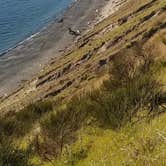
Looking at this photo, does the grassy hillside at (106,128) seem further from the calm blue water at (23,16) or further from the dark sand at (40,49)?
the calm blue water at (23,16)

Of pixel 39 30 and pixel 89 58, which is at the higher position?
pixel 89 58

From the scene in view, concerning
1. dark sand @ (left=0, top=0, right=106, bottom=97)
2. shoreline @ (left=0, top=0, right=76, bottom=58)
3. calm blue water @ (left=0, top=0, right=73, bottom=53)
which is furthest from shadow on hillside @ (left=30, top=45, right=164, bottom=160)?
calm blue water @ (left=0, top=0, right=73, bottom=53)

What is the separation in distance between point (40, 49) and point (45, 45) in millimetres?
1686

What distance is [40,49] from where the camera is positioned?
9325cm

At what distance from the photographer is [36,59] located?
3504 inches

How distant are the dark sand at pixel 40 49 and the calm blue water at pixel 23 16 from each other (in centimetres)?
337

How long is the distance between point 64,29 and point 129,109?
86098mm

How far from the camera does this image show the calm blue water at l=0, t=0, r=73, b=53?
4001 inches

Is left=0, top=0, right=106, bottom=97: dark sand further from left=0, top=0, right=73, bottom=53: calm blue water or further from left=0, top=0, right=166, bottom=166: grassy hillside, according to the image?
left=0, top=0, right=166, bottom=166: grassy hillside

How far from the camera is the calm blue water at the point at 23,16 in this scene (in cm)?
10162

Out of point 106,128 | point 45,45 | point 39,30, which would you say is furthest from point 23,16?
point 106,128

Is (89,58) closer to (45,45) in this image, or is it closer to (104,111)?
(45,45)

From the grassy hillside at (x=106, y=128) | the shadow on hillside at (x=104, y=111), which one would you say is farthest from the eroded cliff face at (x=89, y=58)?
the shadow on hillside at (x=104, y=111)

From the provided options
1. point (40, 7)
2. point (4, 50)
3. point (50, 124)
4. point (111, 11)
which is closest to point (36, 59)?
point (4, 50)
